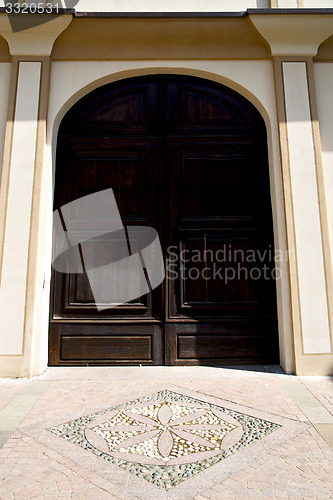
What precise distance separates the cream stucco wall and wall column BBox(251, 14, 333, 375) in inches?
5.0

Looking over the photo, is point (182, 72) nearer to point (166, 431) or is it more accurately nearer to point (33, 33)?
point (33, 33)

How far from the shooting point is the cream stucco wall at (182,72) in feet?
14.1

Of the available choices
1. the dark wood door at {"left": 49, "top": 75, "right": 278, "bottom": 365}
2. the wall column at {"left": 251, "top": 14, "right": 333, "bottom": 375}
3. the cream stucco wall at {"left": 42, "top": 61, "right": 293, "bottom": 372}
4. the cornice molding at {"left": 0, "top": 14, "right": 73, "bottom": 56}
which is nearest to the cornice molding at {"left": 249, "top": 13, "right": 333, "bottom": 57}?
the wall column at {"left": 251, "top": 14, "right": 333, "bottom": 375}

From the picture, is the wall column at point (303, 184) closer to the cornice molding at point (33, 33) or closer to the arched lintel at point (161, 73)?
the arched lintel at point (161, 73)

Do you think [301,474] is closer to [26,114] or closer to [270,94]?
[270,94]

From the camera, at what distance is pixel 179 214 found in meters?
4.50

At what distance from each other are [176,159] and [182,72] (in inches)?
45.0

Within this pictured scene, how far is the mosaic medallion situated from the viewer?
2.13 metres

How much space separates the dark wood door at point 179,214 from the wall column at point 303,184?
0.42 meters

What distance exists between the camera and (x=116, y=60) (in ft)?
14.8

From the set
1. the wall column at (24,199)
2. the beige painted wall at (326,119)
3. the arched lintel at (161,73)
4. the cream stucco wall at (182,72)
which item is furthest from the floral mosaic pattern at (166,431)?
the arched lintel at (161,73)

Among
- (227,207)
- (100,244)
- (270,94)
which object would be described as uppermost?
(270,94)

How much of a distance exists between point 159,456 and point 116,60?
4.38 meters

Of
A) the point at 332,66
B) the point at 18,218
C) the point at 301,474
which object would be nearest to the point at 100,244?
the point at 18,218
